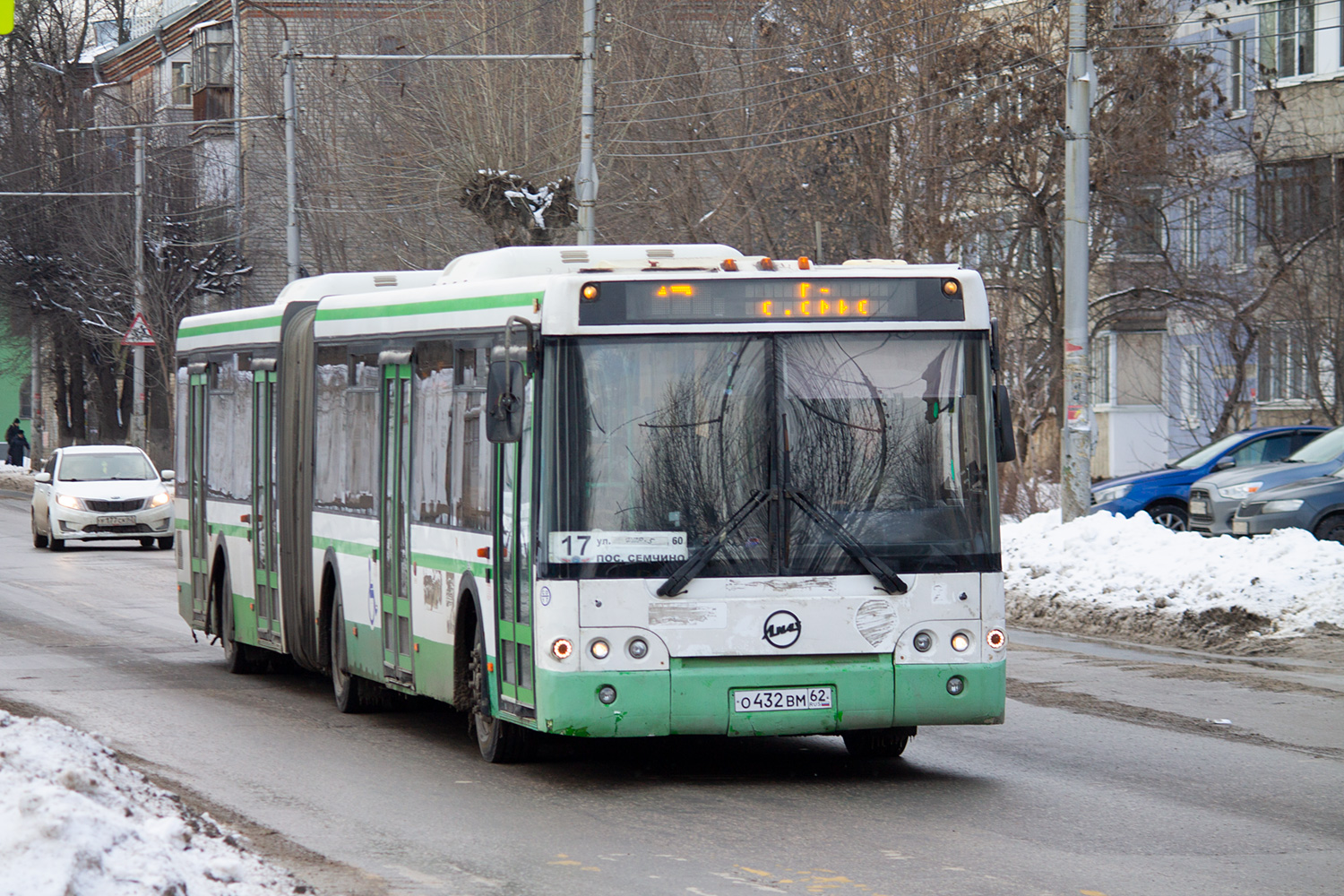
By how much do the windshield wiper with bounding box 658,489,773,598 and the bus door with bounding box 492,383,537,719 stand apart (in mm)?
663

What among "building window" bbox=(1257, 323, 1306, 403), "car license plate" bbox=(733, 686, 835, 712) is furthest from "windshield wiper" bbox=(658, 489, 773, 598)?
"building window" bbox=(1257, 323, 1306, 403)

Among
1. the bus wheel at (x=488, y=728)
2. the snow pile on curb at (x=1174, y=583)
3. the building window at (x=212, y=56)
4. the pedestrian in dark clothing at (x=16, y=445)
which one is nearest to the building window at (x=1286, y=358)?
the snow pile on curb at (x=1174, y=583)

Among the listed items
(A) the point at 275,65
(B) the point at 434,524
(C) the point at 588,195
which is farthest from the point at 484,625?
(A) the point at 275,65

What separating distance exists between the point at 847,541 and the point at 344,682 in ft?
14.4

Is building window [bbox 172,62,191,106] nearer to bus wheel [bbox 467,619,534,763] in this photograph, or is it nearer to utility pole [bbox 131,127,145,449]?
utility pole [bbox 131,127,145,449]

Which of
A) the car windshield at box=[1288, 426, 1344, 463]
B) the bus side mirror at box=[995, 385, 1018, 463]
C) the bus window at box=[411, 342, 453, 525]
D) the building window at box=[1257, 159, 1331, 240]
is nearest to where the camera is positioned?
the bus side mirror at box=[995, 385, 1018, 463]

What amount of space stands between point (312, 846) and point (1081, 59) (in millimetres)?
16041

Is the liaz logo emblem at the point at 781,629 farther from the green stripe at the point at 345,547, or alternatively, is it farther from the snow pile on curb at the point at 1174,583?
the snow pile on curb at the point at 1174,583

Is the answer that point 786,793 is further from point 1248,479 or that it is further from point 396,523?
point 1248,479

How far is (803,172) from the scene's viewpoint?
3422cm

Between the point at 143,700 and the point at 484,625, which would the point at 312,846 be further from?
the point at 143,700

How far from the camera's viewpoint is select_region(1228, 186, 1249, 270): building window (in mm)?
36844

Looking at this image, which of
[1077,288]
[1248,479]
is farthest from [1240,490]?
[1077,288]

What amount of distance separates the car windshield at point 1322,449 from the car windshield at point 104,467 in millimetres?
17459
